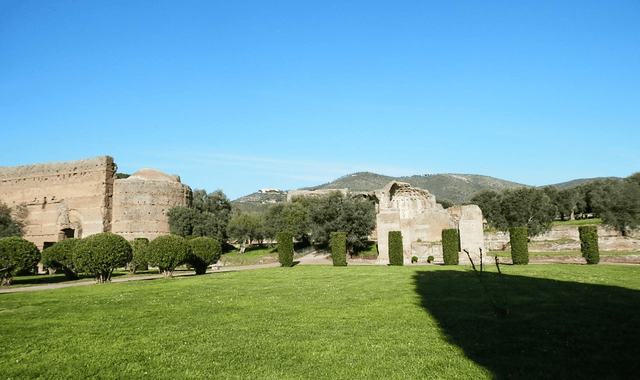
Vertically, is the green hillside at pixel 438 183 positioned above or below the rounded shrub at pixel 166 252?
above

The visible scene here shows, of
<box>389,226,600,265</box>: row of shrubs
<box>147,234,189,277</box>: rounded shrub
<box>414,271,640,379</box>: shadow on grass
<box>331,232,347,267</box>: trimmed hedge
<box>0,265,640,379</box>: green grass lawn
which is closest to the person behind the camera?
<box>414,271,640,379</box>: shadow on grass

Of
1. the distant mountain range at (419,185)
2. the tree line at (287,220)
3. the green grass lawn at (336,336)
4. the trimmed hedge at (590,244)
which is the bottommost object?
the green grass lawn at (336,336)

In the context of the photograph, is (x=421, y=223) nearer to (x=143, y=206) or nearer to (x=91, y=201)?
(x=143, y=206)

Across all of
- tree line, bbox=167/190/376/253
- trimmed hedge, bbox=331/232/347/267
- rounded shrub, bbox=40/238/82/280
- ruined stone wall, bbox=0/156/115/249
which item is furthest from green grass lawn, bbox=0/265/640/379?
ruined stone wall, bbox=0/156/115/249

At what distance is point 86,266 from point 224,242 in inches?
1346

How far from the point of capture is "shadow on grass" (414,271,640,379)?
4680 millimetres

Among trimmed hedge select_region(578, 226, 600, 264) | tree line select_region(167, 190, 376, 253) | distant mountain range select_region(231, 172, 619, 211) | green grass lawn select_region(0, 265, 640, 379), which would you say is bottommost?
green grass lawn select_region(0, 265, 640, 379)

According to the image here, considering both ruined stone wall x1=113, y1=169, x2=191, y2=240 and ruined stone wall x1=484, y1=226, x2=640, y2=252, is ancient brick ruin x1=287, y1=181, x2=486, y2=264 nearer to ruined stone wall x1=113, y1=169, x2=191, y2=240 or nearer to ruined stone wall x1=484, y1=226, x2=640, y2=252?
ruined stone wall x1=484, y1=226, x2=640, y2=252

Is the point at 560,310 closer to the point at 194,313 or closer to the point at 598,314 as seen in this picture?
the point at 598,314

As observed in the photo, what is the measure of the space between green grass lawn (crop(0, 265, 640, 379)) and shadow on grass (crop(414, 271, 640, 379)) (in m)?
0.02

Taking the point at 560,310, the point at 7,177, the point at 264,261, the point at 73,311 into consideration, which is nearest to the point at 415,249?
the point at 264,261

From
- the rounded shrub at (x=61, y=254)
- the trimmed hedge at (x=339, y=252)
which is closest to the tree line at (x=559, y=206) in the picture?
the trimmed hedge at (x=339, y=252)

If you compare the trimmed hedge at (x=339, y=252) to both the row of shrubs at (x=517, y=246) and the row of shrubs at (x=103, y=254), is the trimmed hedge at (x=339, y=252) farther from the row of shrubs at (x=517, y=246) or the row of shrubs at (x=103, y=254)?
the row of shrubs at (x=103, y=254)

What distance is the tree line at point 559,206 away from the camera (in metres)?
31.9
